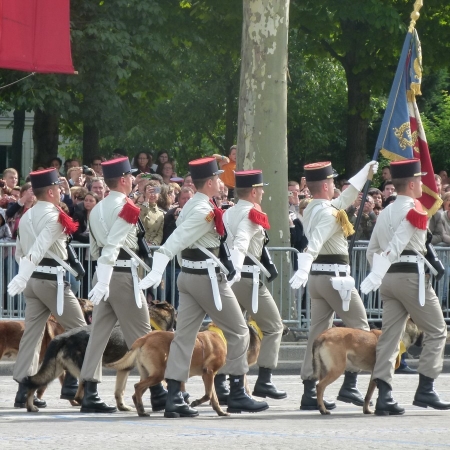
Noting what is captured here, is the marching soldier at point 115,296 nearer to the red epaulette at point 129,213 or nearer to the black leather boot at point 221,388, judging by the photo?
the red epaulette at point 129,213

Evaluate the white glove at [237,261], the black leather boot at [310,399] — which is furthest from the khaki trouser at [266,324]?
the white glove at [237,261]

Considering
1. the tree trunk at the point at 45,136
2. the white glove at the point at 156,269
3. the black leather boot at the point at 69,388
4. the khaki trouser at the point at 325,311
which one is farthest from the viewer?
the tree trunk at the point at 45,136

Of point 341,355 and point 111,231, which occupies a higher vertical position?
point 111,231

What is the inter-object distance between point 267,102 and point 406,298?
5898 millimetres

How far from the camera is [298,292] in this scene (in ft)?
50.9

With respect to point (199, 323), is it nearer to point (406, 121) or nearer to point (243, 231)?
point (243, 231)

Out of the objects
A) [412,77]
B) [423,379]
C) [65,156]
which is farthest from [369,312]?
[65,156]

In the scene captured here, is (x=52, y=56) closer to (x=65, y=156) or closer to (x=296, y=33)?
(x=296, y=33)

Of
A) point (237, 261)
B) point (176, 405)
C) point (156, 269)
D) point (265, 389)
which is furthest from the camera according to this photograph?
point (265, 389)

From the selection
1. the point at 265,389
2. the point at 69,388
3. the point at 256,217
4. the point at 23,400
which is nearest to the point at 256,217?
the point at 256,217

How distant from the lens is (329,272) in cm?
1133

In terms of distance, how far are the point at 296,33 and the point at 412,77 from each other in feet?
49.5

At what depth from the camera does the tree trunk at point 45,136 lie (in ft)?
87.4

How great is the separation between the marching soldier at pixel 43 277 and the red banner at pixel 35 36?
330 inches
